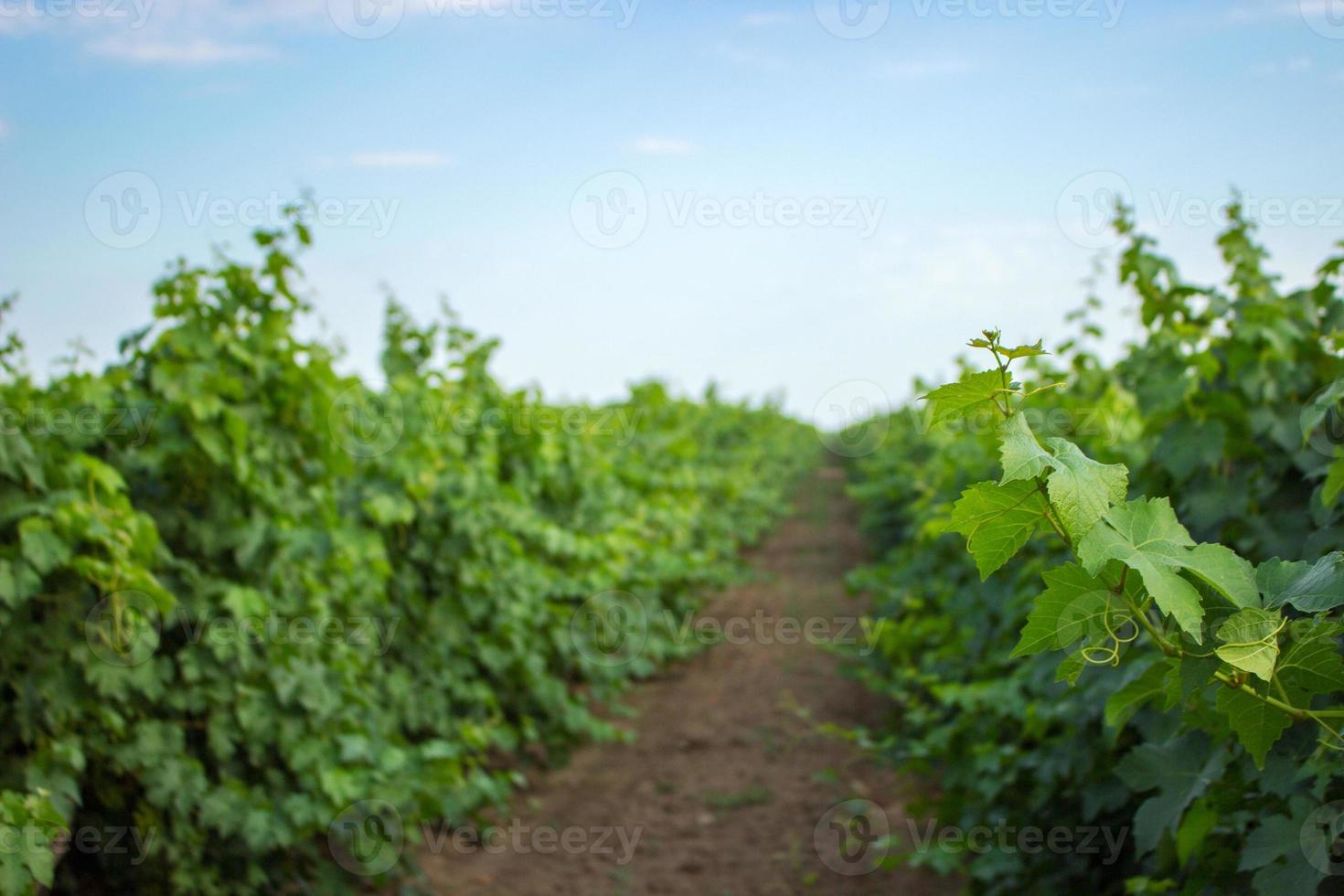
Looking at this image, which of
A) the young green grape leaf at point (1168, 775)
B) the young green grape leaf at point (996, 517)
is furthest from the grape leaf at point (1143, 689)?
the young green grape leaf at point (996, 517)

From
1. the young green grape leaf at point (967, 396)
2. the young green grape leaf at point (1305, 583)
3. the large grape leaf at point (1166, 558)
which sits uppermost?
the young green grape leaf at point (967, 396)

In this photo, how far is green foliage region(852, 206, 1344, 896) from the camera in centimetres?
150

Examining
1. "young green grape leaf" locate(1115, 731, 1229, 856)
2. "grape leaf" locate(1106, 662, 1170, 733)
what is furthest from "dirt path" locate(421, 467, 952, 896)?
"grape leaf" locate(1106, 662, 1170, 733)

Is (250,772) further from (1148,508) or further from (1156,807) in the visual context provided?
(1148,508)

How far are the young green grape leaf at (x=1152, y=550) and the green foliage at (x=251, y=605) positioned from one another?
280cm

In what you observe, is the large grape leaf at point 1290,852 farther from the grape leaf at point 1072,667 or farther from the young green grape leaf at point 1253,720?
the grape leaf at point 1072,667

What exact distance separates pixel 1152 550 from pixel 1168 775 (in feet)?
4.21

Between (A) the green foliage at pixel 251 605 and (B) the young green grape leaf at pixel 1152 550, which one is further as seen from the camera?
(A) the green foliage at pixel 251 605

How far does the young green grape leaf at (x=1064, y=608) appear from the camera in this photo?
1533mm

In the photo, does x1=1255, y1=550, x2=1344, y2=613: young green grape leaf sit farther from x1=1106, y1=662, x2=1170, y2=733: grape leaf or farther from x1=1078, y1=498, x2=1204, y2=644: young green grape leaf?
x1=1106, y1=662, x2=1170, y2=733: grape leaf

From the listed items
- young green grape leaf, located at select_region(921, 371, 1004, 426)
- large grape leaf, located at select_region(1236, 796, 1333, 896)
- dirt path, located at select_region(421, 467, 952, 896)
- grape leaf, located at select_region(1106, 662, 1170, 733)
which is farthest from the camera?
dirt path, located at select_region(421, 467, 952, 896)

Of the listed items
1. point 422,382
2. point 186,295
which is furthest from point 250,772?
point 422,382

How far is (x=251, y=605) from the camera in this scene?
4.21m

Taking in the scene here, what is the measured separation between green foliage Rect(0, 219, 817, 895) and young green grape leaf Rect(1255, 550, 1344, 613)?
298 centimetres
